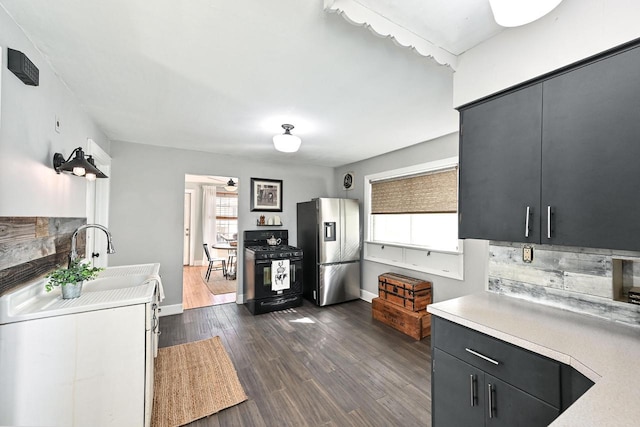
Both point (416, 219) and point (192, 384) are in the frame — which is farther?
point (416, 219)

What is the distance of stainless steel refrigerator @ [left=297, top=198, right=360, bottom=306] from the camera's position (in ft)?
14.0

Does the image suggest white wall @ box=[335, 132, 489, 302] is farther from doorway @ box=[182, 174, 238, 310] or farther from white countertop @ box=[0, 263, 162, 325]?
doorway @ box=[182, 174, 238, 310]

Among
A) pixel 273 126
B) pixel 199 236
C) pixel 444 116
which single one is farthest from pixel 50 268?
pixel 199 236

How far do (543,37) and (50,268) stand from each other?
10.3 feet

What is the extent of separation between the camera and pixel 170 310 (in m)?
3.80

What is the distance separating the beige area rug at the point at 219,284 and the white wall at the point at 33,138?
3150 millimetres

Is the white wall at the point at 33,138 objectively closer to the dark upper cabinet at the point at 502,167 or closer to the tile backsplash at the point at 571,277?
the dark upper cabinet at the point at 502,167

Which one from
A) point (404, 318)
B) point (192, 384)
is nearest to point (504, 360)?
point (404, 318)

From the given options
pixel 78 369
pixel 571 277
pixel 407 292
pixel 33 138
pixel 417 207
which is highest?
pixel 33 138

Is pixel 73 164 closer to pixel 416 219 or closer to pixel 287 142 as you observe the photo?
pixel 287 142

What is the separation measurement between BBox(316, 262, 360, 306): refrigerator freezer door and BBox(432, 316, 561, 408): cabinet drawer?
9.23 ft

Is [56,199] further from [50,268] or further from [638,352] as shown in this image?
[638,352]

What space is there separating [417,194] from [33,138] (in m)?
3.73

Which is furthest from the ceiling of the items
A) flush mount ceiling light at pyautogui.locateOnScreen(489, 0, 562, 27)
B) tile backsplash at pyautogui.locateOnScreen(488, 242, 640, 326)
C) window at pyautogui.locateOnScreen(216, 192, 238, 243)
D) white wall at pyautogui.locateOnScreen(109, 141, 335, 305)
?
window at pyautogui.locateOnScreen(216, 192, 238, 243)
